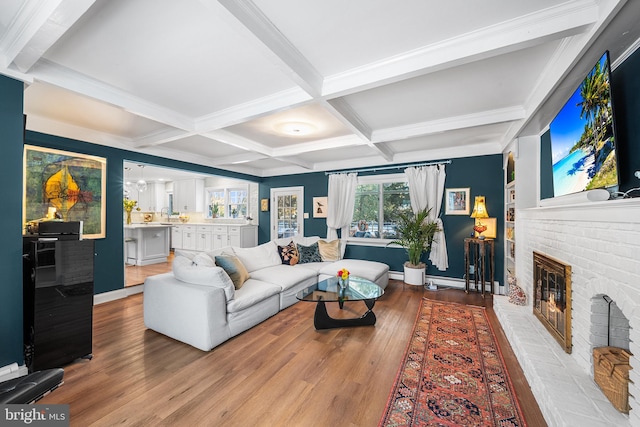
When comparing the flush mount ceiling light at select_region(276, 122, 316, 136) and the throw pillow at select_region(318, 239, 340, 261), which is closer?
the flush mount ceiling light at select_region(276, 122, 316, 136)

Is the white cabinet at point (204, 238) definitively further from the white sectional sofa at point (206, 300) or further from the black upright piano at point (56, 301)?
the black upright piano at point (56, 301)

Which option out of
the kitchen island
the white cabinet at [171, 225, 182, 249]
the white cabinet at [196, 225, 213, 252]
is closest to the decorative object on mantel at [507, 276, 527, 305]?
the white cabinet at [196, 225, 213, 252]

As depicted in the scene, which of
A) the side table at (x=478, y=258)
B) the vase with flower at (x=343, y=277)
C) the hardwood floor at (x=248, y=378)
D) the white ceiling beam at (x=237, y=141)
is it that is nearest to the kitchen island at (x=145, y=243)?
the hardwood floor at (x=248, y=378)

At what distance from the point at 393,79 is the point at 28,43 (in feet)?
8.31

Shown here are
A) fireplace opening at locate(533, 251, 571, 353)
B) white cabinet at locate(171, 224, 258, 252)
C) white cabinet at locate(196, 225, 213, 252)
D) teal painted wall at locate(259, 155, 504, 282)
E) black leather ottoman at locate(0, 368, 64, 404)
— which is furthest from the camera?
white cabinet at locate(196, 225, 213, 252)

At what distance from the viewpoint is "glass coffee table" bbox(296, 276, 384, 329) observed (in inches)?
114

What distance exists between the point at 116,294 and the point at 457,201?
585 cm

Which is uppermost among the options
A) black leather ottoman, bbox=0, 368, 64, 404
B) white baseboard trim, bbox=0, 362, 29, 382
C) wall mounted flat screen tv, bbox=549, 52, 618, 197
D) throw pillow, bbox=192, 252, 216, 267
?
wall mounted flat screen tv, bbox=549, 52, 618, 197

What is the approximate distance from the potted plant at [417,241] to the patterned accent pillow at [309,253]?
1492 millimetres

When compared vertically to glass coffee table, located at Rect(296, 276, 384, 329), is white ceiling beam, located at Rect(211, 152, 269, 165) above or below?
above

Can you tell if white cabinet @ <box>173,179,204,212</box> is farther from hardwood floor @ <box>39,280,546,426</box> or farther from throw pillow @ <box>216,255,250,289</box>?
throw pillow @ <box>216,255,250,289</box>

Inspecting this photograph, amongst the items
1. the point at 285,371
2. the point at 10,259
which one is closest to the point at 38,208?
the point at 10,259

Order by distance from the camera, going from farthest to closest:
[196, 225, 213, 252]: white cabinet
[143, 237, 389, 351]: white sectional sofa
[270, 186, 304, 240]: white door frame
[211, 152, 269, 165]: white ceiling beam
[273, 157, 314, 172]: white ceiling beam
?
1. [196, 225, 213, 252]: white cabinet
2. [270, 186, 304, 240]: white door frame
3. [273, 157, 314, 172]: white ceiling beam
4. [211, 152, 269, 165]: white ceiling beam
5. [143, 237, 389, 351]: white sectional sofa

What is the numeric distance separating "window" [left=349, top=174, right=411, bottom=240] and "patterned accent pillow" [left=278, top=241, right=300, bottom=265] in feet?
5.11
